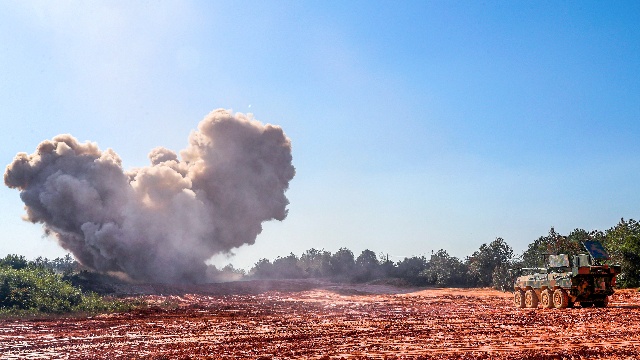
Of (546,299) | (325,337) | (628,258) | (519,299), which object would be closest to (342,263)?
(628,258)

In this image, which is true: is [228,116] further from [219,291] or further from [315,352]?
[315,352]

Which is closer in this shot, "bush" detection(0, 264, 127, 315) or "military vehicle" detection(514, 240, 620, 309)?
"military vehicle" detection(514, 240, 620, 309)

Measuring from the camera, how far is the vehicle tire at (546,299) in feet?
68.3

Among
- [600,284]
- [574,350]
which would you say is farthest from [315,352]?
[600,284]

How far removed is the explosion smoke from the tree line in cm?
1033

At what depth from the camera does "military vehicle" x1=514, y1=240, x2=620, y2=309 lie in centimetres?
1970

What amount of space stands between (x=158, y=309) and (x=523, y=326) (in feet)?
55.2

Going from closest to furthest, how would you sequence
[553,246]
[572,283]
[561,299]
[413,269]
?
[572,283] → [561,299] → [553,246] → [413,269]

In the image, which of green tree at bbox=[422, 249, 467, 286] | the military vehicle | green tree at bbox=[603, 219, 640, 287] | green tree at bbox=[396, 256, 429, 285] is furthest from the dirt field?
green tree at bbox=[396, 256, 429, 285]

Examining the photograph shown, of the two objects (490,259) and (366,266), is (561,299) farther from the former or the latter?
(366,266)

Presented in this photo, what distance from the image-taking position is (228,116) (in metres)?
54.5

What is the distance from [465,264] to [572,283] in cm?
A: 2758

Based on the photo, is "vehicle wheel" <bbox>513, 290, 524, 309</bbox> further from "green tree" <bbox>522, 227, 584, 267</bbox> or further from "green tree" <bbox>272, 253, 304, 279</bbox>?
"green tree" <bbox>272, 253, 304, 279</bbox>

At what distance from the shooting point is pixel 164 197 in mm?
48000
